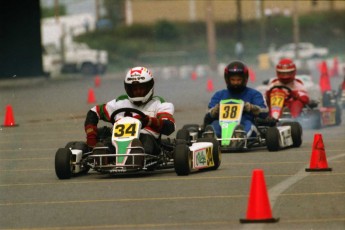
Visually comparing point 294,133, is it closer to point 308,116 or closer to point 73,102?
point 308,116

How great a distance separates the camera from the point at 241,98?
20297 mm

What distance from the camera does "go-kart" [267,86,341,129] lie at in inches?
915

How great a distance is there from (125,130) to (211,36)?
43.7 m

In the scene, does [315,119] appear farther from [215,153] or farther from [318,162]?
[318,162]

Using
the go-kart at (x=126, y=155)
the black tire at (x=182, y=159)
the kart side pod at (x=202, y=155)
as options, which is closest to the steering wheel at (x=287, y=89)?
the kart side pod at (x=202, y=155)

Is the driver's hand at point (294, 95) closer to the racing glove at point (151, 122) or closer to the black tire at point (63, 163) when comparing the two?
the racing glove at point (151, 122)

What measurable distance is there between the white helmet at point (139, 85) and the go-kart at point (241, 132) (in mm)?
2892

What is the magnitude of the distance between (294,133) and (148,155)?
5.04 metres

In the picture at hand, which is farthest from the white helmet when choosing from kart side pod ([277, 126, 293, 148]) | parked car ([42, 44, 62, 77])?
parked car ([42, 44, 62, 77])

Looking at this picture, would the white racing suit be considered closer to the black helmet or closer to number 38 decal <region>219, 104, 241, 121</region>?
number 38 decal <region>219, 104, 241, 121</region>

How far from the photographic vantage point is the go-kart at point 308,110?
23.2 metres

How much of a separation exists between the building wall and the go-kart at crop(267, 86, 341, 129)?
97.5 ft

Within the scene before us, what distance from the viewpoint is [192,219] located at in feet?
38.4

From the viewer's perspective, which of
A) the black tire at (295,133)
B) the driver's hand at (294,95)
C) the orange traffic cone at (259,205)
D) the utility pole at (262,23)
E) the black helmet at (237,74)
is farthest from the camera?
the utility pole at (262,23)
